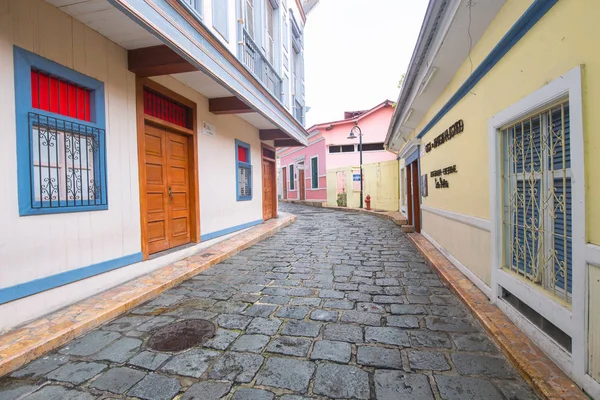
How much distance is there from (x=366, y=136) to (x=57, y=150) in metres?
18.4

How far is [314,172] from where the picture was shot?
71.6ft

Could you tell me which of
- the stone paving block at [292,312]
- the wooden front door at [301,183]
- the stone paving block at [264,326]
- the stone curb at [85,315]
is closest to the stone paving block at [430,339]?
the stone paving block at [292,312]

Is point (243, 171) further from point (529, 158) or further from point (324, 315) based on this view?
point (529, 158)

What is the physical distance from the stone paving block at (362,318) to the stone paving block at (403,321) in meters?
0.11

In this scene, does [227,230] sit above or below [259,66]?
below

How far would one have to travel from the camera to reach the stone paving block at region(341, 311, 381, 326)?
3078 mm

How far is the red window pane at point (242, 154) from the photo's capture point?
8.61m

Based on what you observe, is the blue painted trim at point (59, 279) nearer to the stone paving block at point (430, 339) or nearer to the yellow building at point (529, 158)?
the stone paving block at point (430, 339)

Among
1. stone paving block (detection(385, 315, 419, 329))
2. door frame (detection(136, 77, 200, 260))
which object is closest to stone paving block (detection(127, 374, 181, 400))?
stone paving block (detection(385, 315, 419, 329))

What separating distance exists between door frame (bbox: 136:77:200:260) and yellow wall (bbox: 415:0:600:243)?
4.69 metres

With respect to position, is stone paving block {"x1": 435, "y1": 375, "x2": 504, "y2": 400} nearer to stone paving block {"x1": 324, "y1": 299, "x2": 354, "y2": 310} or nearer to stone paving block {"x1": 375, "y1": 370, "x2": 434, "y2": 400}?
stone paving block {"x1": 375, "y1": 370, "x2": 434, "y2": 400}

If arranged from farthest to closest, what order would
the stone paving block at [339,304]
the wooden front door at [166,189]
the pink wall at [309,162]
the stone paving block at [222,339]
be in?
the pink wall at [309,162] → the wooden front door at [166,189] → the stone paving block at [339,304] → the stone paving block at [222,339]

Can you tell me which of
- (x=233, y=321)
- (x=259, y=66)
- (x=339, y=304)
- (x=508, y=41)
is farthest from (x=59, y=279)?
(x=259, y=66)

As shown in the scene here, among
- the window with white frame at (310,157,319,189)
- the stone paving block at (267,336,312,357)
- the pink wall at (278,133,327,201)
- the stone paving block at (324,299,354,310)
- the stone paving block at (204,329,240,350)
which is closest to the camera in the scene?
the stone paving block at (267,336,312,357)
